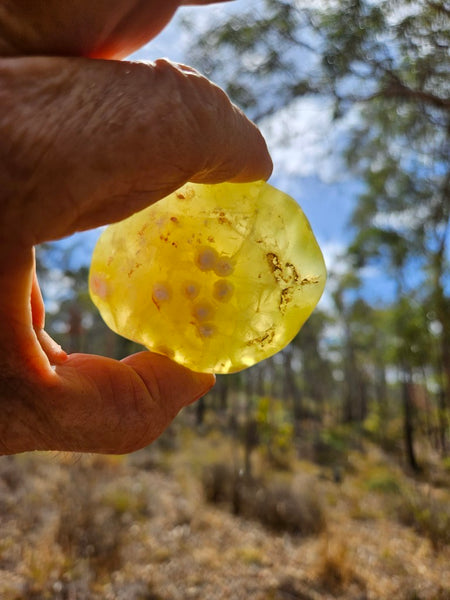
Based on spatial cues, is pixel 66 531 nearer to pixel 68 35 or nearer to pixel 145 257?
pixel 145 257

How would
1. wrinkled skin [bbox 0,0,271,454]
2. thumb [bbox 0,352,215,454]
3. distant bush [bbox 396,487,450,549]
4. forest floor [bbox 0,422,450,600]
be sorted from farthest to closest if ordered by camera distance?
distant bush [bbox 396,487,450,549], forest floor [bbox 0,422,450,600], thumb [bbox 0,352,215,454], wrinkled skin [bbox 0,0,271,454]

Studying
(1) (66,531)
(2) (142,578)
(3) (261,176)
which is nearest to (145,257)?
(3) (261,176)

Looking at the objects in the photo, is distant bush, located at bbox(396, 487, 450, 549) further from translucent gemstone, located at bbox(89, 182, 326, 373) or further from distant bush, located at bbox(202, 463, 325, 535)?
translucent gemstone, located at bbox(89, 182, 326, 373)

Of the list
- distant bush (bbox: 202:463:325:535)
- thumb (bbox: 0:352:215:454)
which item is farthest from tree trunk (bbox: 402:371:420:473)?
thumb (bbox: 0:352:215:454)

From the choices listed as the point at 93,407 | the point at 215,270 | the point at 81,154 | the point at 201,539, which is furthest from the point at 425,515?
the point at 81,154

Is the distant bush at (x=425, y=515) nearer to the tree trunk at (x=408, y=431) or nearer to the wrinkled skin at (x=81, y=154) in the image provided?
the tree trunk at (x=408, y=431)

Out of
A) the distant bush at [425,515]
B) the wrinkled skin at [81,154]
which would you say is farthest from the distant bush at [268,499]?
the wrinkled skin at [81,154]

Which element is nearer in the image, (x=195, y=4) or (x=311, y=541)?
(x=195, y=4)
